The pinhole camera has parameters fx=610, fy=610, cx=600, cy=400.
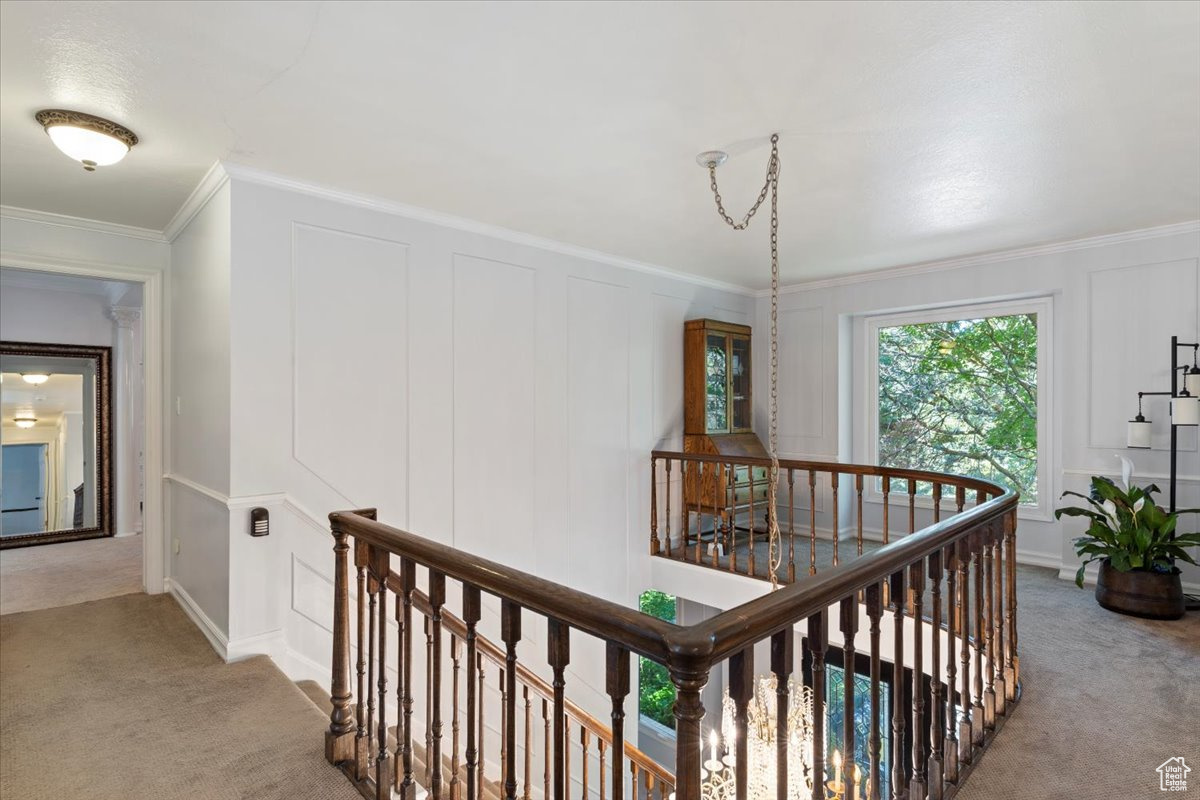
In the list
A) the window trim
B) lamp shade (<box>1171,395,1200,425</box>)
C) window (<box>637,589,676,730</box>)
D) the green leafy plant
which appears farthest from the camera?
window (<box>637,589,676,730</box>)

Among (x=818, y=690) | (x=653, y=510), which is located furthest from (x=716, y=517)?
(x=818, y=690)

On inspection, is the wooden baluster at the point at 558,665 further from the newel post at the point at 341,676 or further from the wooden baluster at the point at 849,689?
the newel post at the point at 341,676

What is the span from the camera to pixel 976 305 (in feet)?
16.6

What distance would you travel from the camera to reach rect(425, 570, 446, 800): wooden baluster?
1.58m

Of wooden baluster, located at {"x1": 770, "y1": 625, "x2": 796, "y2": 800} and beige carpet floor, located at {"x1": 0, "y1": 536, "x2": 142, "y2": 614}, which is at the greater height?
wooden baluster, located at {"x1": 770, "y1": 625, "x2": 796, "y2": 800}

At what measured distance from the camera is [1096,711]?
96.3 inches

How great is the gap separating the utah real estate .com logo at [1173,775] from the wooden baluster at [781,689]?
5.63 feet

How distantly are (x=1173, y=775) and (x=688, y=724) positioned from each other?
2.17 metres

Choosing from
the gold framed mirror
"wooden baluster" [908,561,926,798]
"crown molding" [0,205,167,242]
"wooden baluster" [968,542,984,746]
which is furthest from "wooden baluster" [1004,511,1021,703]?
the gold framed mirror

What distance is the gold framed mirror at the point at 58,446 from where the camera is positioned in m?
5.84

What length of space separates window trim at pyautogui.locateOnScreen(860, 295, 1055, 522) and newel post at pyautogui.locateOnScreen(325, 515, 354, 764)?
4907 millimetres

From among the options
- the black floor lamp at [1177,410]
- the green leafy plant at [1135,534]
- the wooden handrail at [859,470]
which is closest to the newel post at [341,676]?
the wooden handrail at [859,470]

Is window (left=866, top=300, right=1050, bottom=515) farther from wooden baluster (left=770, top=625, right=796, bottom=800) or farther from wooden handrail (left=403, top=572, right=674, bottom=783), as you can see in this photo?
wooden baluster (left=770, top=625, right=796, bottom=800)

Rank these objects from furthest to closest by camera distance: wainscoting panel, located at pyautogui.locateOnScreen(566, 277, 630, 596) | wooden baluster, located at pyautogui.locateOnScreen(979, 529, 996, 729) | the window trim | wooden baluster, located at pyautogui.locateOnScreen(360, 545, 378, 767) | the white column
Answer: the white column < the window trim < wainscoting panel, located at pyautogui.locateOnScreen(566, 277, 630, 596) < wooden baluster, located at pyautogui.locateOnScreen(979, 529, 996, 729) < wooden baluster, located at pyautogui.locateOnScreen(360, 545, 378, 767)
